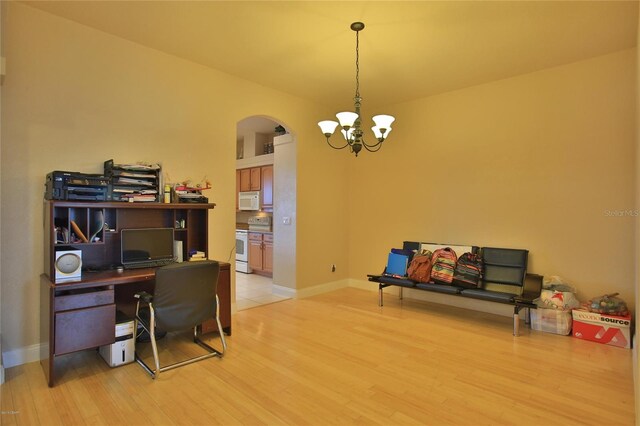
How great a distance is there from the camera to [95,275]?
2941 mm

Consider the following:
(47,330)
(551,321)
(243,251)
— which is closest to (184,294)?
(47,330)

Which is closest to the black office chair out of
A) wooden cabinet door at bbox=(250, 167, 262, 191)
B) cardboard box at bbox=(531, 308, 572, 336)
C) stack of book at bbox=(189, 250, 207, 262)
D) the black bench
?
stack of book at bbox=(189, 250, 207, 262)

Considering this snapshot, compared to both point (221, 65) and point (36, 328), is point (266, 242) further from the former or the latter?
point (36, 328)

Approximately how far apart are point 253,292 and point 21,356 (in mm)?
3008

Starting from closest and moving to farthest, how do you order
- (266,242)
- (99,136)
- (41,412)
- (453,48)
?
(41,412), (99,136), (453,48), (266,242)

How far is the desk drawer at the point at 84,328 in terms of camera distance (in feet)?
8.60

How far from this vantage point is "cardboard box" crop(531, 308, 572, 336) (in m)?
3.74

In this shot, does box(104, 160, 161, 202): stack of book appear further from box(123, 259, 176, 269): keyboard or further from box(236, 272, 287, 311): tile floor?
box(236, 272, 287, 311): tile floor

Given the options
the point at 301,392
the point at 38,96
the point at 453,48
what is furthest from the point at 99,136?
the point at 453,48

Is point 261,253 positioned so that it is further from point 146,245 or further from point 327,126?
point 327,126

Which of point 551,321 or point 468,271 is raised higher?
point 468,271

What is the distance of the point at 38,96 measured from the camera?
10.0ft

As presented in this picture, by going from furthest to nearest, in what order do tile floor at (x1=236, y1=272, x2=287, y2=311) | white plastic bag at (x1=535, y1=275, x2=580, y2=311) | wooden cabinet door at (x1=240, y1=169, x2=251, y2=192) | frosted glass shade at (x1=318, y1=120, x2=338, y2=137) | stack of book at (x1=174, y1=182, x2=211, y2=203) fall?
wooden cabinet door at (x1=240, y1=169, x2=251, y2=192), tile floor at (x1=236, y1=272, x2=287, y2=311), white plastic bag at (x1=535, y1=275, x2=580, y2=311), stack of book at (x1=174, y1=182, x2=211, y2=203), frosted glass shade at (x1=318, y1=120, x2=338, y2=137)

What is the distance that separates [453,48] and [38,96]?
3926mm
